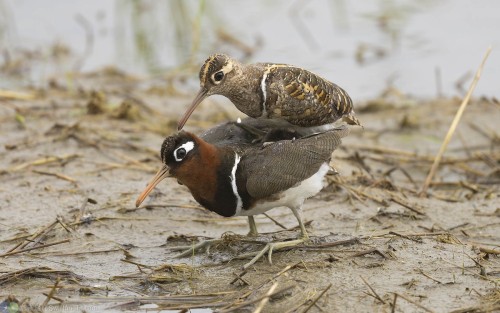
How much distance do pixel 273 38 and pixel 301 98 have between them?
678 cm

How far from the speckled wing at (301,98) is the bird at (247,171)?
246 millimetres

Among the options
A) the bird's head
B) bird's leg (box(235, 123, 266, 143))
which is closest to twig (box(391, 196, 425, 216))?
bird's leg (box(235, 123, 266, 143))

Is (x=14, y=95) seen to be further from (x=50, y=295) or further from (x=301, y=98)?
(x=50, y=295)

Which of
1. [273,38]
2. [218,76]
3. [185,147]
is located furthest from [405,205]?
[273,38]

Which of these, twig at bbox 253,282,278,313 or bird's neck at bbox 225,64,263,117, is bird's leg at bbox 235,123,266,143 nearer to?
bird's neck at bbox 225,64,263,117

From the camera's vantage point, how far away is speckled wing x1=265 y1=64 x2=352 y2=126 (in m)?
7.18

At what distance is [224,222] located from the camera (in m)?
7.86

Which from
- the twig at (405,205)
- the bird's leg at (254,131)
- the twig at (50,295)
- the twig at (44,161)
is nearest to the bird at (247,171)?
the bird's leg at (254,131)

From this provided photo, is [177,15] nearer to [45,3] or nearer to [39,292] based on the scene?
[45,3]

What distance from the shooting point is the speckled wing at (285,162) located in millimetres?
6582

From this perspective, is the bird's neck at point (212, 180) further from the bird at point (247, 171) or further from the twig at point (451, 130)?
the twig at point (451, 130)

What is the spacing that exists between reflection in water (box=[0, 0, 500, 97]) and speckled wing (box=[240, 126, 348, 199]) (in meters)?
5.40

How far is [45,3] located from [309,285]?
31.6ft

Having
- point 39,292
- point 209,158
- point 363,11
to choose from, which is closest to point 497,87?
point 363,11
